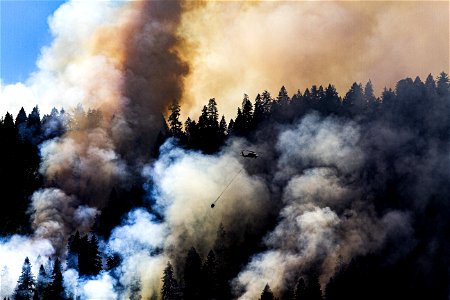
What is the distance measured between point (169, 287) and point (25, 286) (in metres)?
18.8

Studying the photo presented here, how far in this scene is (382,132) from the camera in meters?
136

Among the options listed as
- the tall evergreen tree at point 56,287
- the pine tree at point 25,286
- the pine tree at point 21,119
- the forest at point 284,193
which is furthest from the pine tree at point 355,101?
the pine tree at point 25,286

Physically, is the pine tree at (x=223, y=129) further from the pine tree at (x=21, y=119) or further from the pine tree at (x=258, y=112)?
the pine tree at (x=21, y=119)

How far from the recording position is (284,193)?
5015 inches

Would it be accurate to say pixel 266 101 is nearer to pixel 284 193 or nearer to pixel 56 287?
pixel 284 193

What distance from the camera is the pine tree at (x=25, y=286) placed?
347 feet

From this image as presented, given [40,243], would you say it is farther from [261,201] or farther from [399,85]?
[399,85]

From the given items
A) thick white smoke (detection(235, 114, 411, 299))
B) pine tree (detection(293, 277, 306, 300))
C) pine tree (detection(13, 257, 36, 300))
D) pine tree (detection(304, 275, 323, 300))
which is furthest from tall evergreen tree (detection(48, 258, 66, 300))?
pine tree (detection(304, 275, 323, 300))

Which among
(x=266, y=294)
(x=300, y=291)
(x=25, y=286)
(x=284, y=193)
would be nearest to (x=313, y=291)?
(x=300, y=291)

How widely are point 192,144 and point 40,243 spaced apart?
105 feet

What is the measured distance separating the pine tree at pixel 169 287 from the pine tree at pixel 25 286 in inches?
669

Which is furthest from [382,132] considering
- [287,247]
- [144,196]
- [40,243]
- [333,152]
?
[40,243]

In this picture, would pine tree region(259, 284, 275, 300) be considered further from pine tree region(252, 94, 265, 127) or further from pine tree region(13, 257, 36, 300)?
pine tree region(252, 94, 265, 127)

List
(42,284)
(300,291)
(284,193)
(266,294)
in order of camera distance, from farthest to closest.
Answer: (284,193) → (42,284) → (300,291) → (266,294)
